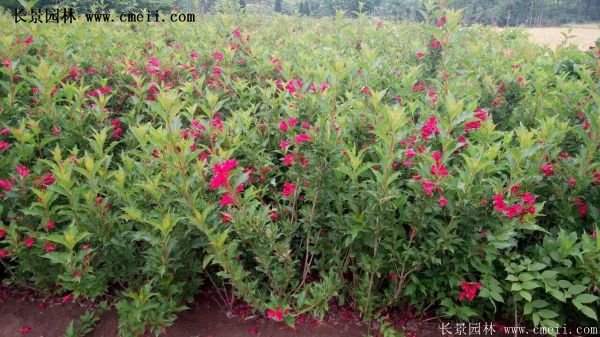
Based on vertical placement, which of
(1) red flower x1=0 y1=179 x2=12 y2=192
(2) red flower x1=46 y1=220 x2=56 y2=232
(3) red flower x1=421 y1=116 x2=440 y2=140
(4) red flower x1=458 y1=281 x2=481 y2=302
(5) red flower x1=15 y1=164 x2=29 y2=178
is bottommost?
(4) red flower x1=458 y1=281 x2=481 y2=302

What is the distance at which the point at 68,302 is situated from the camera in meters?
3.05

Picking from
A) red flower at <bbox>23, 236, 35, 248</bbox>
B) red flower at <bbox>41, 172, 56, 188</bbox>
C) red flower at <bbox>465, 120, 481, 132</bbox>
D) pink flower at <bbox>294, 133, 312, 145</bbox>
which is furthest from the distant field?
red flower at <bbox>23, 236, 35, 248</bbox>

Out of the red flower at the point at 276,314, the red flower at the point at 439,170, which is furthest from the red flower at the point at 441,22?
the red flower at the point at 276,314

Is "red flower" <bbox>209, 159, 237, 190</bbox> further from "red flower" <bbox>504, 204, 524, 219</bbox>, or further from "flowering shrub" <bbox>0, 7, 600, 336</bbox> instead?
"red flower" <bbox>504, 204, 524, 219</bbox>

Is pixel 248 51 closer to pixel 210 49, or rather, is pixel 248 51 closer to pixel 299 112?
pixel 210 49

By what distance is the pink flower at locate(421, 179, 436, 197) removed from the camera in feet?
7.47

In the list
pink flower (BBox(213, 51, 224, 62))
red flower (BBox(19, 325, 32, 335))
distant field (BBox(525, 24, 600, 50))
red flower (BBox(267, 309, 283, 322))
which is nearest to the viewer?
red flower (BBox(267, 309, 283, 322))

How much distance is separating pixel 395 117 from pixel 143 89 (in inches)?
83.0

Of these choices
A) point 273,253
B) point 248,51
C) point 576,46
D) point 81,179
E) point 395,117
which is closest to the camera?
point 395,117

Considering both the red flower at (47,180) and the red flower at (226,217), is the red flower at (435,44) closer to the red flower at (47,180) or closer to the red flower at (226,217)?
the red flower at (226,217)

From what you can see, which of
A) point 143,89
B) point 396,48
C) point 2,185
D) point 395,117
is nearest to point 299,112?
point 395,117

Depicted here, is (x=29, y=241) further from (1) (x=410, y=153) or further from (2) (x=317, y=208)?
(1) (x=410, y=153)

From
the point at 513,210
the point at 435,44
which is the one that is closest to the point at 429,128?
the point at 513,210

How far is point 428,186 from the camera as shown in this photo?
2.27m
